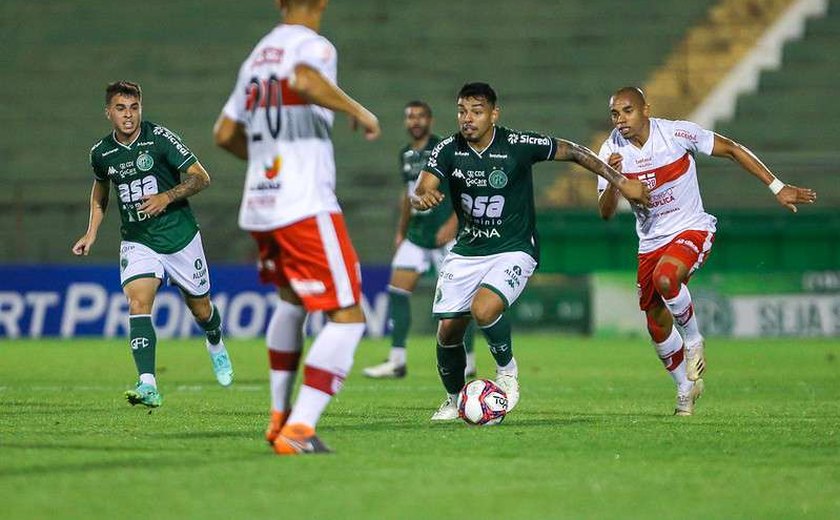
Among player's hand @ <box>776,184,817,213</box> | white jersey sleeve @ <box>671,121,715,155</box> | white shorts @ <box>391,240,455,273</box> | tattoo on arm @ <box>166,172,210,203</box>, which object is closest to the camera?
player's hand @ <box>776,184,817,213</box>

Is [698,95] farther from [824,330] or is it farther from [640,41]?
[824,330]

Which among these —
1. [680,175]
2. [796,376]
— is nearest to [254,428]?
[680,175]

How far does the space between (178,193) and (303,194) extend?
146 inches

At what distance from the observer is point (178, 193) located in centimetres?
1045

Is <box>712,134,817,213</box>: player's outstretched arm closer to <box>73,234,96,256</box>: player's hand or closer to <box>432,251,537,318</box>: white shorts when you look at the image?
<box>432,251,537,318</box>: white shorts

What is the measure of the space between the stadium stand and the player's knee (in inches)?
575

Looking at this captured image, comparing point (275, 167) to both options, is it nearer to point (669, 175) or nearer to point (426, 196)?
point (426, 196)

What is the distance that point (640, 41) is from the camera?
85.5 feet

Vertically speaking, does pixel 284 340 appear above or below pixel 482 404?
above

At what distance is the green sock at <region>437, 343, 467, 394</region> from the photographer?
9508 mm

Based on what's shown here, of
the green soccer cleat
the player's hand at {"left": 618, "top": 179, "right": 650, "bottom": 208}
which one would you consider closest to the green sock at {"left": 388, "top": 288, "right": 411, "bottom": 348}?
the green soccer cleat

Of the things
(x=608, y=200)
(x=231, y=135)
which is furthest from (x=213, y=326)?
(x=231, y=135)

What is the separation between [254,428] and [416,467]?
7.23ft

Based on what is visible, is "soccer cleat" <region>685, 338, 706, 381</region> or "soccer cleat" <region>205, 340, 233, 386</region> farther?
"soccer cleat" <region>205, 340, 233, 386</region>
